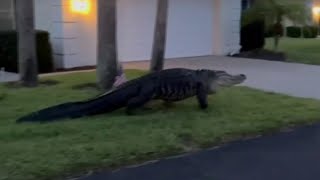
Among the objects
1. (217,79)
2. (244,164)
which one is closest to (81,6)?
(217,79)

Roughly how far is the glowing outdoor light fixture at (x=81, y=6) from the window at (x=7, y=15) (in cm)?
168

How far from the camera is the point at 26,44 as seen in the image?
453 inches

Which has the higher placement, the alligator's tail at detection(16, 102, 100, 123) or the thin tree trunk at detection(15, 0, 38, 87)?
the thin tree trunk at detection(15, 0, 38, 87)

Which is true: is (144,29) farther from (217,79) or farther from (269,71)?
(217,79)

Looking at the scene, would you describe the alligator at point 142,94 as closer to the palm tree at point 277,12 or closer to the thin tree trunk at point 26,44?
the thin tree trunk at point 26,44

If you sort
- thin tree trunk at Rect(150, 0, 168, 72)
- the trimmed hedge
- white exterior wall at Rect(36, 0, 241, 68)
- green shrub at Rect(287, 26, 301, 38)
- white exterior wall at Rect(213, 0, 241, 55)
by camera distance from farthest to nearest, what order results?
green shrub at Rect(287, 26, 301, 38), white exterior wall at Rect(213, 0, 241, 55), white exterior wall at Rect(36, 0, 241, 68), the trimmed hedge, thin tree trunk at Rect(150, 0, 168, 72)

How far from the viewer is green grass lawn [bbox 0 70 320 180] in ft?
20.4

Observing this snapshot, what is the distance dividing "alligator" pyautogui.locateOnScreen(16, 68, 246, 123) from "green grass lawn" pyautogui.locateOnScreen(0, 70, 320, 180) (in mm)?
164

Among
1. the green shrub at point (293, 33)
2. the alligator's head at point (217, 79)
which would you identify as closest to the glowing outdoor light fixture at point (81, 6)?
the alligator's head at point (217, 79)

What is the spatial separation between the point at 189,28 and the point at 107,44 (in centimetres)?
814

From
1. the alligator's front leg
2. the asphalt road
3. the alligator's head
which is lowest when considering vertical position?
the asphalt road

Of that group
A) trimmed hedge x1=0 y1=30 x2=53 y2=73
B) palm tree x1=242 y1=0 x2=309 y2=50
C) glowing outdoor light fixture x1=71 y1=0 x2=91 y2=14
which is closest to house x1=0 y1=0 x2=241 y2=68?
glowing outdoor light fixture x1=71 y1=0 x2=91 y2=14

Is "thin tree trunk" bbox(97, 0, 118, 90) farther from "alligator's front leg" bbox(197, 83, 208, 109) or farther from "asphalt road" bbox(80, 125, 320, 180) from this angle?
"asphalt road" bbox(80, 125, 320, 180)

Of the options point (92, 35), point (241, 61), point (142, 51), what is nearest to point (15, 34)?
point (92, 35)
